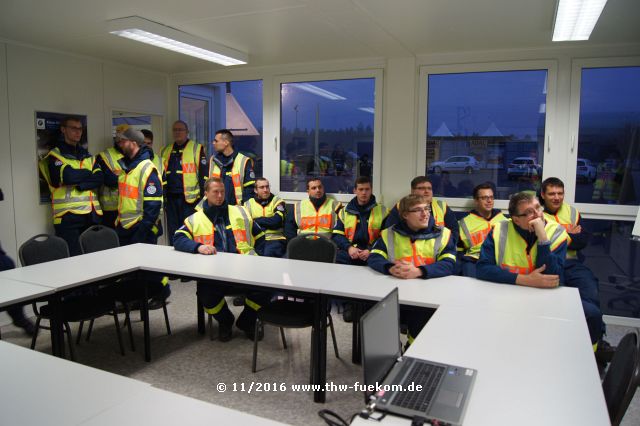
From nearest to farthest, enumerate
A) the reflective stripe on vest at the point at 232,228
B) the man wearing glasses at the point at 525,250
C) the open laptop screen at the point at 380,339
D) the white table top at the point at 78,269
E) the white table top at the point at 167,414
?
the white table top at the point at 167,414, the open laptop screen at the point at 380,339, the man wearing glasses at the point at 525,250, the white table top at the point at 78,269, the reflective stripe on vest at the point at 232,228

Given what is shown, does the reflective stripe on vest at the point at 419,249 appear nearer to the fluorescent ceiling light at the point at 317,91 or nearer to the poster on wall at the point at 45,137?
the fluorescent ceiling light at the point at 317,91

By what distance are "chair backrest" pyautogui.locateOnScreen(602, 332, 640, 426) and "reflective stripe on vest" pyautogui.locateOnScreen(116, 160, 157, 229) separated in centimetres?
453

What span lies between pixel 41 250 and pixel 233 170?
7.65ft

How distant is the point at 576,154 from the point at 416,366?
3718mm

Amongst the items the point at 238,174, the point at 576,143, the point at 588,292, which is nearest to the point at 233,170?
the point at 238,174

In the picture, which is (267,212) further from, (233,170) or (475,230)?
(475,230)

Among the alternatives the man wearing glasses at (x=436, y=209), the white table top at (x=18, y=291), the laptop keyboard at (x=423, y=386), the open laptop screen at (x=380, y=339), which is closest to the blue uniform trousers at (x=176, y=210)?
the man wearing glasses at (x=436, y=209)

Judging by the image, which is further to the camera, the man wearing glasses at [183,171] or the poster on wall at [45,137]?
the man wearing glasses at [183,171]

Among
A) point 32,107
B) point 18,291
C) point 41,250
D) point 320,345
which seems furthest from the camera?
point 32,107

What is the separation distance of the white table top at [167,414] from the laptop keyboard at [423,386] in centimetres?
43

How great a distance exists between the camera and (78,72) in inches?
199

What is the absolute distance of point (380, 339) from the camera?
1.72m

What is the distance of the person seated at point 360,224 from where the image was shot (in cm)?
463

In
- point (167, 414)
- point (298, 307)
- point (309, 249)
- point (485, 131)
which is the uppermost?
point (485, 131)
